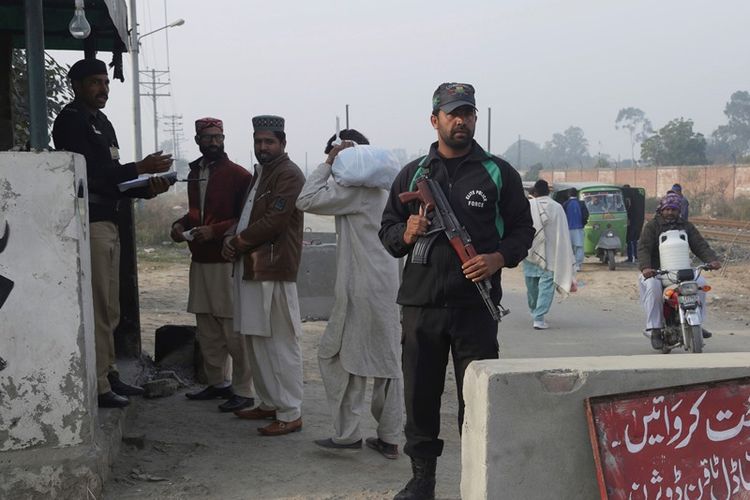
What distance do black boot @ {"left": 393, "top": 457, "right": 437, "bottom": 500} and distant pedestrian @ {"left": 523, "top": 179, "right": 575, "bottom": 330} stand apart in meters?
6.67

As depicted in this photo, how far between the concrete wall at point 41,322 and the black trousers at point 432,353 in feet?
4.76

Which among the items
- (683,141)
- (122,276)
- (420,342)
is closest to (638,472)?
(420,342)

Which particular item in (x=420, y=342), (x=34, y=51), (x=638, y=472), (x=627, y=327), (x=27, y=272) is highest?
(x=34, y=51)

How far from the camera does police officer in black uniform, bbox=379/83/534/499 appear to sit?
4.07 meters

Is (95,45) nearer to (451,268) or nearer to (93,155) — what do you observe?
(93,155)

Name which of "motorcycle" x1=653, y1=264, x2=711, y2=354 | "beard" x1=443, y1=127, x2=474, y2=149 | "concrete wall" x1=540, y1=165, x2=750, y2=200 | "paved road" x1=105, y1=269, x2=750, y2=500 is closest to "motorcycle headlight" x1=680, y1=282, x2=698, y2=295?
"motorcycle" x1=653, y1=264, x2=711, y2=354

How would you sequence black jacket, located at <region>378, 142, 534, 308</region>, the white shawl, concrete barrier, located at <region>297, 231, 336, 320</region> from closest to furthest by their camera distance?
black jacket, located at <region>378, 142, 534, 308</region> → the white shawl → concrete barrier, located at <region>297, 231, 336, 320</region>

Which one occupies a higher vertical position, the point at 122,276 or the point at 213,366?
the point at 122,276

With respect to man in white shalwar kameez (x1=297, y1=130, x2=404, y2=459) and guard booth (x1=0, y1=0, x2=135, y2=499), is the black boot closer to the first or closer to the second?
man in white shalwar kameez (x1=297, y1=130, x2=404, y2=459)

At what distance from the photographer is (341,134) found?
5258 millimetres

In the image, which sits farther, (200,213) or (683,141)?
(683,141)

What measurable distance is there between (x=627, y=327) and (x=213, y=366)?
6628 millimetres

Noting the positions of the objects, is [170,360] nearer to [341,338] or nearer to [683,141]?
[341,338]

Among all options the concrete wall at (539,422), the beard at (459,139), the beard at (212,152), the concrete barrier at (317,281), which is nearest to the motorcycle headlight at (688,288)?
the concrete barrier at (317,281)
